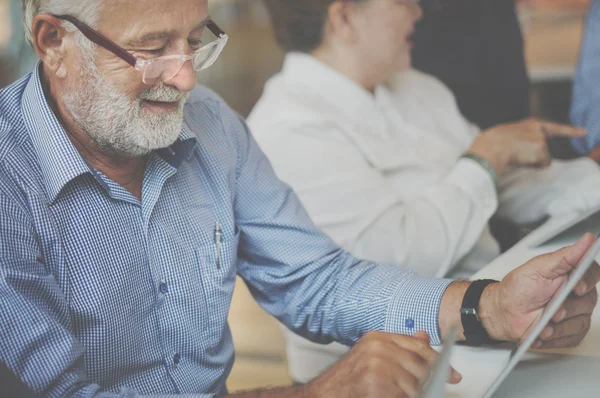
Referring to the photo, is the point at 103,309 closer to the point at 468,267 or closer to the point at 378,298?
the point at 378,298

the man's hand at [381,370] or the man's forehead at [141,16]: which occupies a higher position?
the man's forehead at [141,16]

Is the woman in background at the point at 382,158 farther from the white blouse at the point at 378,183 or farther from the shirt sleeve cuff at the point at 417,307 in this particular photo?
the shirt sleeve cuff at the point at 417,307

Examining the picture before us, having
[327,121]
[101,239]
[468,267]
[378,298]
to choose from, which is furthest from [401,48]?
[101,239]

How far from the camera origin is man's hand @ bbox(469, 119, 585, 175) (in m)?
1.84

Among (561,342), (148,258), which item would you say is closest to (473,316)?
(561,342)

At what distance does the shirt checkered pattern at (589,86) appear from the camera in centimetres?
237

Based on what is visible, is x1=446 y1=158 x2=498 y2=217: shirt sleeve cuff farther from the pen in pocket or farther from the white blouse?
the pen in pocket

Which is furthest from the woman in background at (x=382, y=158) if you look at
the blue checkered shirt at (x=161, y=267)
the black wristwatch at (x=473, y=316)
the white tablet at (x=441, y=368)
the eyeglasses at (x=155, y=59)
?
the white tablet at (x=441, y=368)

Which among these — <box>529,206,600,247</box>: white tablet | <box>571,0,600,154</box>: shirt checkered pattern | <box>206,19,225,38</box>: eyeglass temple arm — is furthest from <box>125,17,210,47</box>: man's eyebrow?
<box>571,0,600,154</box>: shirt checkered pattern

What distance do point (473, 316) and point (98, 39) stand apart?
0.65 meters

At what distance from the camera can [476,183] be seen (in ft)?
5.87

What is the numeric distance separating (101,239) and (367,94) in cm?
99

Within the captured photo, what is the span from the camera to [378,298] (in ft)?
4.17

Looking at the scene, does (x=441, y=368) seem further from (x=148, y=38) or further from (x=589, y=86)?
(x=589, y=86)
